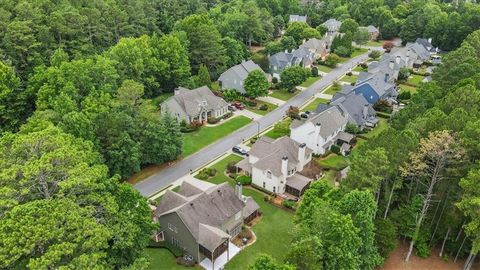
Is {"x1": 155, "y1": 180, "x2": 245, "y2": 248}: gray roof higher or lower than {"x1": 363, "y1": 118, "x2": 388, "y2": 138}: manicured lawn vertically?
higher

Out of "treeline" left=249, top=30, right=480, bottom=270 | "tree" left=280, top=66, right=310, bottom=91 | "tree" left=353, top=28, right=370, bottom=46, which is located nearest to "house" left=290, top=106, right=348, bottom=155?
"treeline" left=249, top=30, right=480, bottom=270

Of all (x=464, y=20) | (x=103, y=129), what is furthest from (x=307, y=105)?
(x=464, y=20)

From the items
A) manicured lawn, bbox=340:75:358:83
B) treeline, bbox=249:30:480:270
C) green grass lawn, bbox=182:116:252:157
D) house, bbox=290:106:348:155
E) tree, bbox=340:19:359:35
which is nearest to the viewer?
treeline, bbox=249:30:480:270

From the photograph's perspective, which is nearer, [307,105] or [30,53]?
[30,53]

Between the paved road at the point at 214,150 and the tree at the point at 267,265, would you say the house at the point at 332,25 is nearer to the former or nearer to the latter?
the paved road at the point at 214,150

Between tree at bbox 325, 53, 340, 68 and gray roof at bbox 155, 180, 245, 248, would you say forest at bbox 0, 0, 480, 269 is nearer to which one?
gray roof at bbox 155, 180, 245, 248

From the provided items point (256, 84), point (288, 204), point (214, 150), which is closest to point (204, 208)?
point (288, 204)

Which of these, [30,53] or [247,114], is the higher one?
[30,53]

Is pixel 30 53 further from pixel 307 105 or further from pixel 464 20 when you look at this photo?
pixel 464 20
